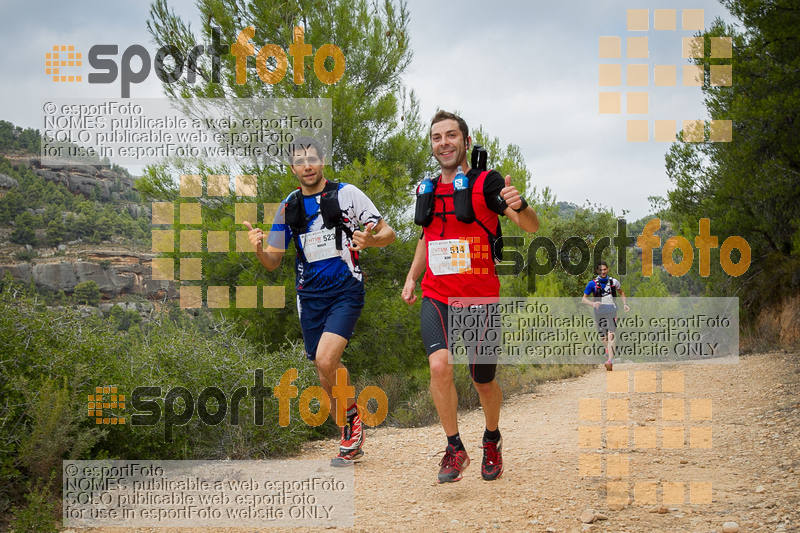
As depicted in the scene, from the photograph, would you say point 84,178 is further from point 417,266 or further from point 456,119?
point 456,119

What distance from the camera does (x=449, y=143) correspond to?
424 cm

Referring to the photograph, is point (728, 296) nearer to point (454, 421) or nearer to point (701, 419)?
point (701, 419)

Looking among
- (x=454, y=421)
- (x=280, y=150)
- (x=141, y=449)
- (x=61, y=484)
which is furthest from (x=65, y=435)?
(x=280, y=150)

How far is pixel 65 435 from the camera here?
3.91m

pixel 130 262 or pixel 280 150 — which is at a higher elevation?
pixel 280 150

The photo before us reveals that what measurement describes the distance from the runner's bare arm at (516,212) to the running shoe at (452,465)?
5.35ft

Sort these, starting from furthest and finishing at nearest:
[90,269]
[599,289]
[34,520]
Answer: [90,269], [599,289], [34,520]

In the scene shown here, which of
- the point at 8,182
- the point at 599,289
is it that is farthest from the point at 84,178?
the point at 599,289

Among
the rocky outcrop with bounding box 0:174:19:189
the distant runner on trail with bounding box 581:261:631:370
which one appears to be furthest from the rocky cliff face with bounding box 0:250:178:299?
the distant runner on trail with bounding box 581:261:631:370

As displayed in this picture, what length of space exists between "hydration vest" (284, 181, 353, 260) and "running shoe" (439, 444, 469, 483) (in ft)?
5.77

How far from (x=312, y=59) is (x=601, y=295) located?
7197 mm

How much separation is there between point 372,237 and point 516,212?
121cm

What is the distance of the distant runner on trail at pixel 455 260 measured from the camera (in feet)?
13.3

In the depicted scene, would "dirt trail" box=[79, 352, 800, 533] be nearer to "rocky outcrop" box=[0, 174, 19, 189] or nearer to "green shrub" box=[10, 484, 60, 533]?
A: "green shrub" box=[10, 484, 60, 533]
